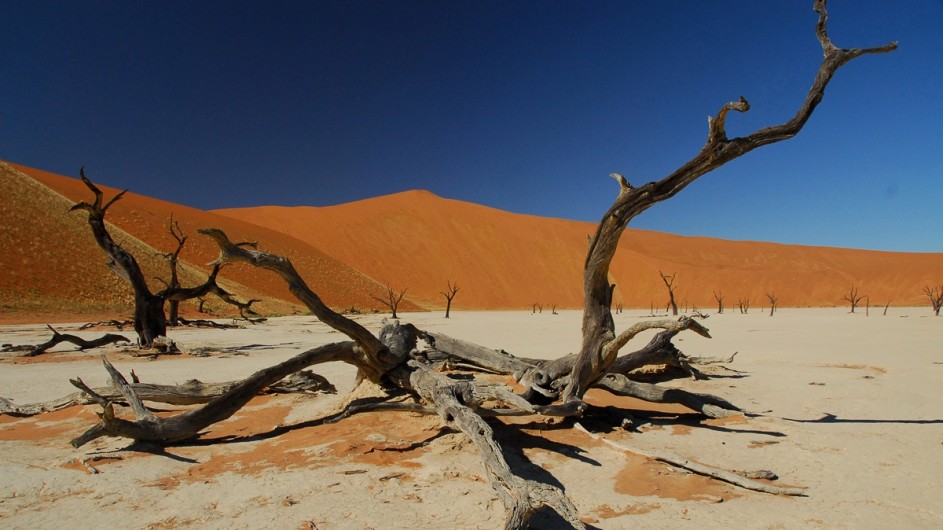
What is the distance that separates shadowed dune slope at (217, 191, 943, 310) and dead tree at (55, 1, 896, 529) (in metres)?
50.7

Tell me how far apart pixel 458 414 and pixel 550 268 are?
7173cm

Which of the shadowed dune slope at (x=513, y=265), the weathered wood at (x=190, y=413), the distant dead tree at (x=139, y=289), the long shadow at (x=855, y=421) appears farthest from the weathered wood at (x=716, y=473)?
the shadowed dune slope at (x=513, y=265)

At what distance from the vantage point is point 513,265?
73125mm

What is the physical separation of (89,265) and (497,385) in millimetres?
34118

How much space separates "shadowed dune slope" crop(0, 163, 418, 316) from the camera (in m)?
26.0

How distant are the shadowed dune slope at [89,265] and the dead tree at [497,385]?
86.9 ft

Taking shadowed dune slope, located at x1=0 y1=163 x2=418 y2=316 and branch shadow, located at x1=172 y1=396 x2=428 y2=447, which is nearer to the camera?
branch shadow, located at x1=172 y1=396 x2=428 y2=447

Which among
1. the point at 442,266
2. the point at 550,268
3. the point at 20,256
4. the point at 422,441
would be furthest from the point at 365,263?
the point at 422,441

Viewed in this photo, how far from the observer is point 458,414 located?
398 centimetres

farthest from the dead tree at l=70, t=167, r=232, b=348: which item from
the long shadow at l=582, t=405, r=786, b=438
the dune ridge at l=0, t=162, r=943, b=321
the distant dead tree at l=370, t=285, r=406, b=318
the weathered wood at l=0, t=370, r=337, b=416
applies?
the dune ridge at l=0, t=162, r=943, b=321

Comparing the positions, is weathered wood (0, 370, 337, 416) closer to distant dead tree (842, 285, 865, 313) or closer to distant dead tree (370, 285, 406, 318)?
distant dead tree (370, 285, 406, 318)

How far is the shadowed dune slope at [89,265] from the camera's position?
26031 millimetres

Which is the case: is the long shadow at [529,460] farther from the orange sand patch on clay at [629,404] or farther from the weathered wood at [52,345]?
the weathered wood at [52,345]

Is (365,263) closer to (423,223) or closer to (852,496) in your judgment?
(423,223)
